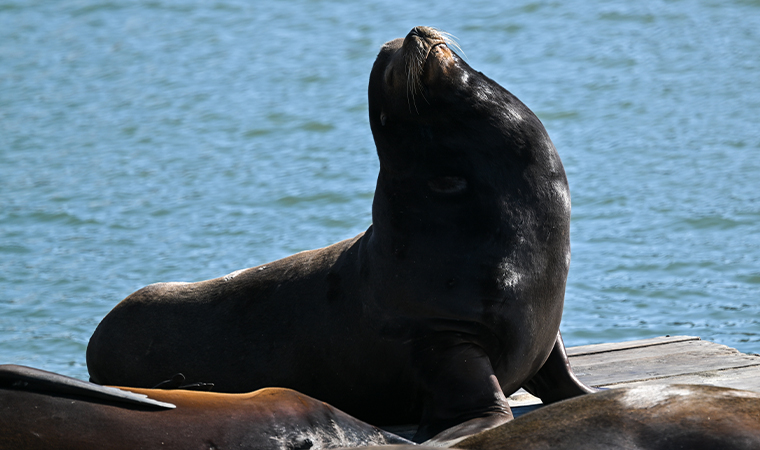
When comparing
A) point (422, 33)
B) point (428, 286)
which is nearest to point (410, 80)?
point (422, 33)

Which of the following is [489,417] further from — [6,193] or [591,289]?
[6,193]

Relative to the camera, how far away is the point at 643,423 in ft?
7.45

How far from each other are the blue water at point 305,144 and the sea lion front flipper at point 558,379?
3546 mm

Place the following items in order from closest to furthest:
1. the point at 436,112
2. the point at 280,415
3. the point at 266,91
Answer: the point at 280,415
the point at 436,112
the point at 266,91

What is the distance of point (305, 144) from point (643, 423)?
12.6 meters

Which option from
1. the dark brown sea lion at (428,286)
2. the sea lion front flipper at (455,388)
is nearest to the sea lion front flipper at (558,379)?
the dark brown sea lion at (428,286)

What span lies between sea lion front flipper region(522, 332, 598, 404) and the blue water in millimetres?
3546

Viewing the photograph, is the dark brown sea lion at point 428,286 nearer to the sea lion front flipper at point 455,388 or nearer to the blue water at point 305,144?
the sea lion front flipper at point 455,388

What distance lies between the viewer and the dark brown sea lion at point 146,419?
2352 millimetres

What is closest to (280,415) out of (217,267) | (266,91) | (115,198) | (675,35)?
(217,267)

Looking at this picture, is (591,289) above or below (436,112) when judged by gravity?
below

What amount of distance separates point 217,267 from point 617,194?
15.2 ft

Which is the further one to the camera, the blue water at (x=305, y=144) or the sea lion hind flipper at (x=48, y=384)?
the blue water at (x=305, y=144)

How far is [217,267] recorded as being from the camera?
1025cm
